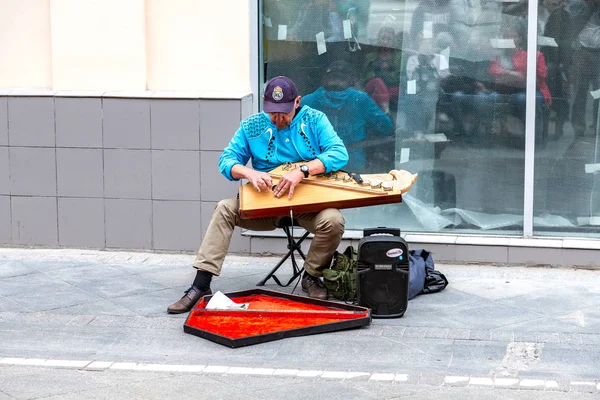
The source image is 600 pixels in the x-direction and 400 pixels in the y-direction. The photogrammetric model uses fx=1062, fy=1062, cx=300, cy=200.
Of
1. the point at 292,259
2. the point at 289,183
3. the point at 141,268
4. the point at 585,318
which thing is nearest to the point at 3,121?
the point at 141,268

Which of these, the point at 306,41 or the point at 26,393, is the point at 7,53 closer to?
the point at 306,41

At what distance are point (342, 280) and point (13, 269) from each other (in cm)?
278

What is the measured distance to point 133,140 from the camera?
28.4 ft

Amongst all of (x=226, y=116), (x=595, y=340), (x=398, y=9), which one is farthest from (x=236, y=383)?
(x=398, y=9)

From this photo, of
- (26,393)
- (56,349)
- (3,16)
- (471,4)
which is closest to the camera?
(26,393)

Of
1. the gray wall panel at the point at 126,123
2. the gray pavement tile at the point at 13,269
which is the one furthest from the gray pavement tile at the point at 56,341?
the gray wall panel at the point at 126,123

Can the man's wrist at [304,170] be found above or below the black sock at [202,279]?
above

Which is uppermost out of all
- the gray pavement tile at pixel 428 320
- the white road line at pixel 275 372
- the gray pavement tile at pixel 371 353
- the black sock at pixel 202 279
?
the black sock at pixel 202 279

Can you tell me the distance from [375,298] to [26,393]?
233cm

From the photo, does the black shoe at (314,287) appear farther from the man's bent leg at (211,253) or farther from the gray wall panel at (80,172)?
the gray wall panel at (80,172)

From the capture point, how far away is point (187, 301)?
7020mm

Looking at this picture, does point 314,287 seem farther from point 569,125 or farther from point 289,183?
point 569,125

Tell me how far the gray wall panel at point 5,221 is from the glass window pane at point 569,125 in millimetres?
4373

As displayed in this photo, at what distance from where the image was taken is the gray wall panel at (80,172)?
8766mm
